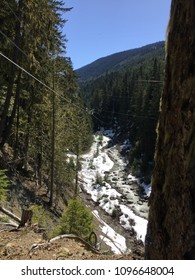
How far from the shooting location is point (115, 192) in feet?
158

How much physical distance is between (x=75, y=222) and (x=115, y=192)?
36.1 meters

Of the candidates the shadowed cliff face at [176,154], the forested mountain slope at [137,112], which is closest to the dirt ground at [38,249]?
the shadowed cliff face at [176,154]

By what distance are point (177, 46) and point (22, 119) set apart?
23.1 meters

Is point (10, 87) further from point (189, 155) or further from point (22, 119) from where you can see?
point (189, 155)

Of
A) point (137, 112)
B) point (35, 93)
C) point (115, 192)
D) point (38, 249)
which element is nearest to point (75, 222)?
point (38, 249)

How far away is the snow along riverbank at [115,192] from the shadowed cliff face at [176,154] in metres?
21.2

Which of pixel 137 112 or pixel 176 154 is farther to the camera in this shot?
pixel 137 112

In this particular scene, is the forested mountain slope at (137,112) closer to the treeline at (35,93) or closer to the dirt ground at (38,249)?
the treeline at (35,93)

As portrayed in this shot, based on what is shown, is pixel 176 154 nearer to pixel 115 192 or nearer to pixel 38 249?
pixel 38 249

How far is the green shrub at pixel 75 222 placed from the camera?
12188mm

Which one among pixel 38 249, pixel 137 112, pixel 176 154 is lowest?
pixel 38 249

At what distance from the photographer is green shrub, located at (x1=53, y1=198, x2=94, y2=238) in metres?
12.2

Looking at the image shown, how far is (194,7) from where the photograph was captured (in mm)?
3699

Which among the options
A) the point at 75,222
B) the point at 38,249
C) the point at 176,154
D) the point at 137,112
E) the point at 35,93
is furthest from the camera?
the point at 137,112
